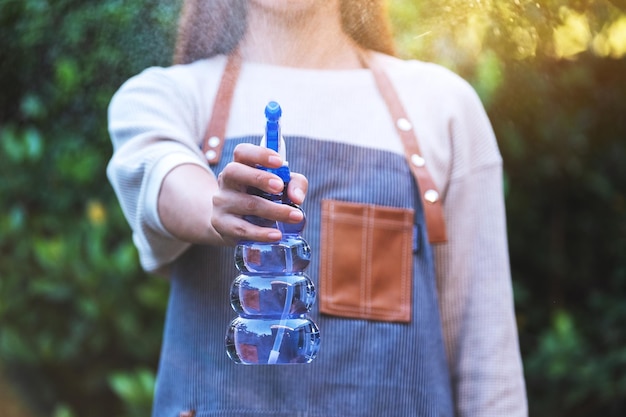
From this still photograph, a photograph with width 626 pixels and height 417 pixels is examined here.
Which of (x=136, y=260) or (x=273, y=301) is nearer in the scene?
(x=273, y=301)

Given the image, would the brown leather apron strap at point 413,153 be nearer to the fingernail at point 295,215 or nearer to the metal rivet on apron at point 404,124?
the metal rivet on apron at point 404,124

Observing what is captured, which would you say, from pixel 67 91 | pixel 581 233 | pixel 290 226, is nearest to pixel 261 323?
pixel 290 226

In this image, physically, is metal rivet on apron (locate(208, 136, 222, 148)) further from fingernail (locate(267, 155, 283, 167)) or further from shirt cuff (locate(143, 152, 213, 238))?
fingernail (locate(267, 155, 283, 167))

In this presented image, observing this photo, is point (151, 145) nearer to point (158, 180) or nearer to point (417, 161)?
point (158, 180)

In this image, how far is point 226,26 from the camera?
2.40ft

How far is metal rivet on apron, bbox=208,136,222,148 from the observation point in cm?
73

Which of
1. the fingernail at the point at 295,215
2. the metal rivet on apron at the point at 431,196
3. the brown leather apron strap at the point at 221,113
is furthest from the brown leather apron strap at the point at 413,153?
the fingernail at the point at 295,215

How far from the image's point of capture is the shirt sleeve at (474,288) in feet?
2.70

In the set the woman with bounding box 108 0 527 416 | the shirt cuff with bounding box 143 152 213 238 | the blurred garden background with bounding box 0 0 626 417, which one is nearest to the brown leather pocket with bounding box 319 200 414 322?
the woman with bounding box 108 0 527 416

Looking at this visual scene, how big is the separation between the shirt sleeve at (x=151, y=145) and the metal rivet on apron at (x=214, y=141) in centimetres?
1

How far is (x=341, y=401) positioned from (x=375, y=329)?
0.06 meters

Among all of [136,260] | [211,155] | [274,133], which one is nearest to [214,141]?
[211,155]

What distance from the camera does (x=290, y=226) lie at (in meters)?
0.62

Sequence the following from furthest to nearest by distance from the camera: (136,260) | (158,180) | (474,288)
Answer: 1. (136,260)
2. (474,288)
3. (158,180)
